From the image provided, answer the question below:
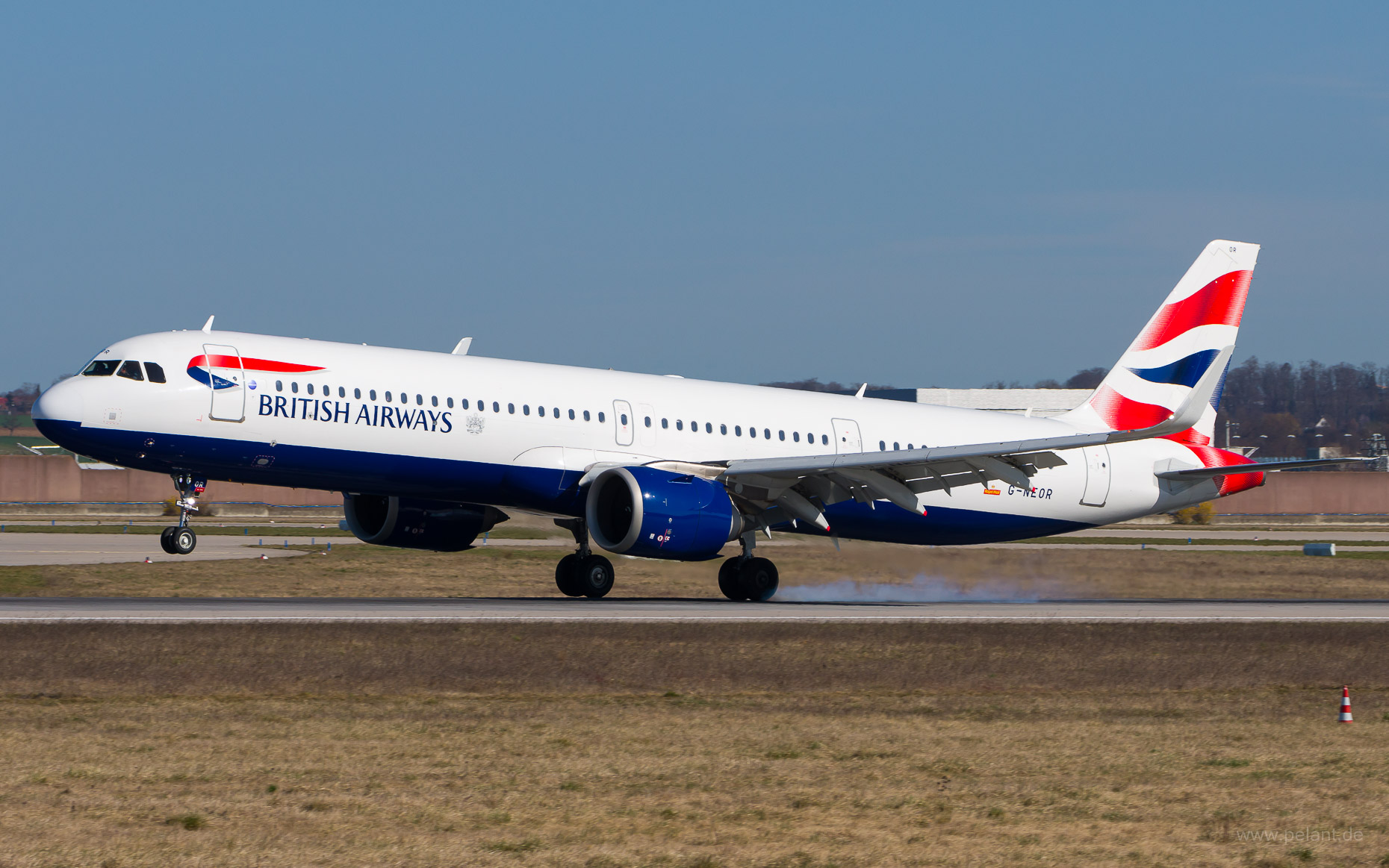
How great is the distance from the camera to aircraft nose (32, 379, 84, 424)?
1024 inches

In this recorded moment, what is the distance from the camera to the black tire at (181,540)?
2558 cm

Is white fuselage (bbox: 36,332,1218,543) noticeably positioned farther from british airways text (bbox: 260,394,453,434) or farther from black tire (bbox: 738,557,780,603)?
black tire (bbox: 738,557,780,603)

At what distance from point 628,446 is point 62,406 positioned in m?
10.8

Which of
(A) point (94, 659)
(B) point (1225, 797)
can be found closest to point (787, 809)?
(B) point (1225, 797)

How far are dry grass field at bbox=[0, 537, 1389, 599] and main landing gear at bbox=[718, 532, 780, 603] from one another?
1.80 meters

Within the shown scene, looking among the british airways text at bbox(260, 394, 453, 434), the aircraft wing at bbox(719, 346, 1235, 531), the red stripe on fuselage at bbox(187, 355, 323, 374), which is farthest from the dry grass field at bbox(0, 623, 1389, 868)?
the red stripe on fuselage at bbox(187, 355, 323, 374)

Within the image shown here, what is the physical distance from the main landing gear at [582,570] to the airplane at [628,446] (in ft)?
0.16

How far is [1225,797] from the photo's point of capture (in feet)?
44.3

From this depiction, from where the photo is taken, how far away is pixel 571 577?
104 feet

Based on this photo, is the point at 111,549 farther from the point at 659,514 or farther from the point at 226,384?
the point at 659,514

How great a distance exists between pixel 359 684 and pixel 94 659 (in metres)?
3.43

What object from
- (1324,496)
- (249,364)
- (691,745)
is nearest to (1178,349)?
(249,364)

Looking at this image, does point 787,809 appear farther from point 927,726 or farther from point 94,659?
point 94,659

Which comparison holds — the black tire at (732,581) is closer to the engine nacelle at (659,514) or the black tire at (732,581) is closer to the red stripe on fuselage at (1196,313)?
the engine nacelle at (659,514)
